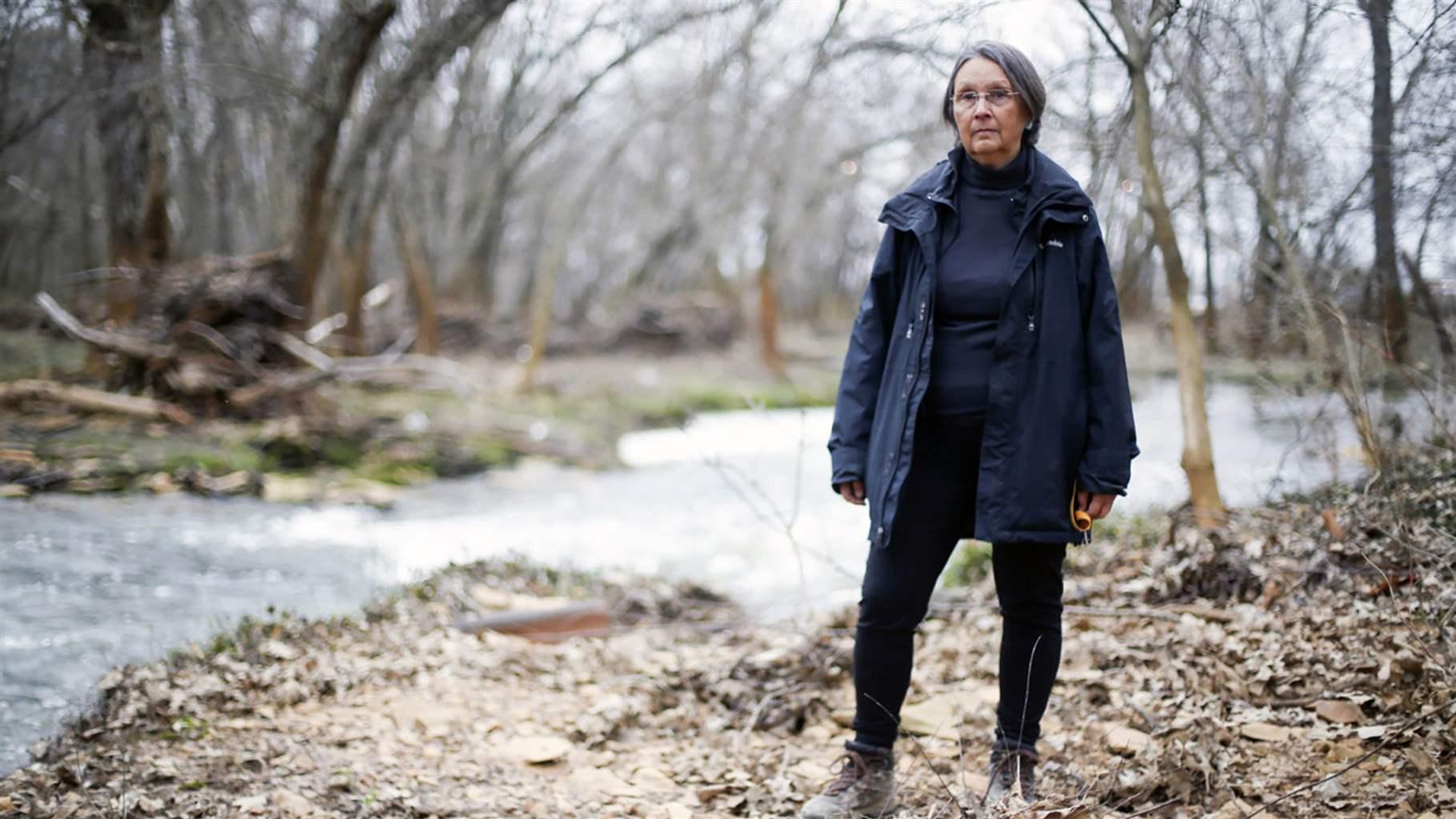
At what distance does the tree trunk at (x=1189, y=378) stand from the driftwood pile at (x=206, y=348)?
7167 mm

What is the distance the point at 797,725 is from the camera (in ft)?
12.5

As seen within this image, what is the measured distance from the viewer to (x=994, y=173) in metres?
2.81

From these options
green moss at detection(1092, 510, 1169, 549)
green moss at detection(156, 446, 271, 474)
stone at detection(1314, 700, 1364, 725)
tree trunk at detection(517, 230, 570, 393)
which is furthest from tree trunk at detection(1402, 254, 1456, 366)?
tree trunk at detection(517, 230, 570, 393)

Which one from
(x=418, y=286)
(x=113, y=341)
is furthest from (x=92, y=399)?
(x=418, y=286)

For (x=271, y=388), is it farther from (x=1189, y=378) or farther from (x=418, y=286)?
(x=1189, y=378)

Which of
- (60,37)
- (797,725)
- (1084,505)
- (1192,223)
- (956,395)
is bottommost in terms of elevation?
(797,725)

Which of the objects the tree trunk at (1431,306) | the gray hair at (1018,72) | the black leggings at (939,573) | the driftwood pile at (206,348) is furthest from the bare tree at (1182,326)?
the driftwood pile at (206,348)

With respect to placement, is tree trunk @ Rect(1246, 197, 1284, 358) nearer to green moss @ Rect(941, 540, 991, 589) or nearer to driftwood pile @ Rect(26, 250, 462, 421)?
green moss @ Rect(941, 540, 991, 589)

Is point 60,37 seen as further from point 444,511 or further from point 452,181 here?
point 452,181

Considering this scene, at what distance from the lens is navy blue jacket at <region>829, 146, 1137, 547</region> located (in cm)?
266

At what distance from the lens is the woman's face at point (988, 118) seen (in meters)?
2.72

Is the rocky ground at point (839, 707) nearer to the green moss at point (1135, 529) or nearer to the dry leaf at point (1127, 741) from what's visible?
the dry leaf at point (1127, 741)

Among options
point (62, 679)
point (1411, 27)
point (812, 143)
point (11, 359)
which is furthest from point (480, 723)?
point (812, 143)

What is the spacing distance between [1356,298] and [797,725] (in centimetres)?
347
